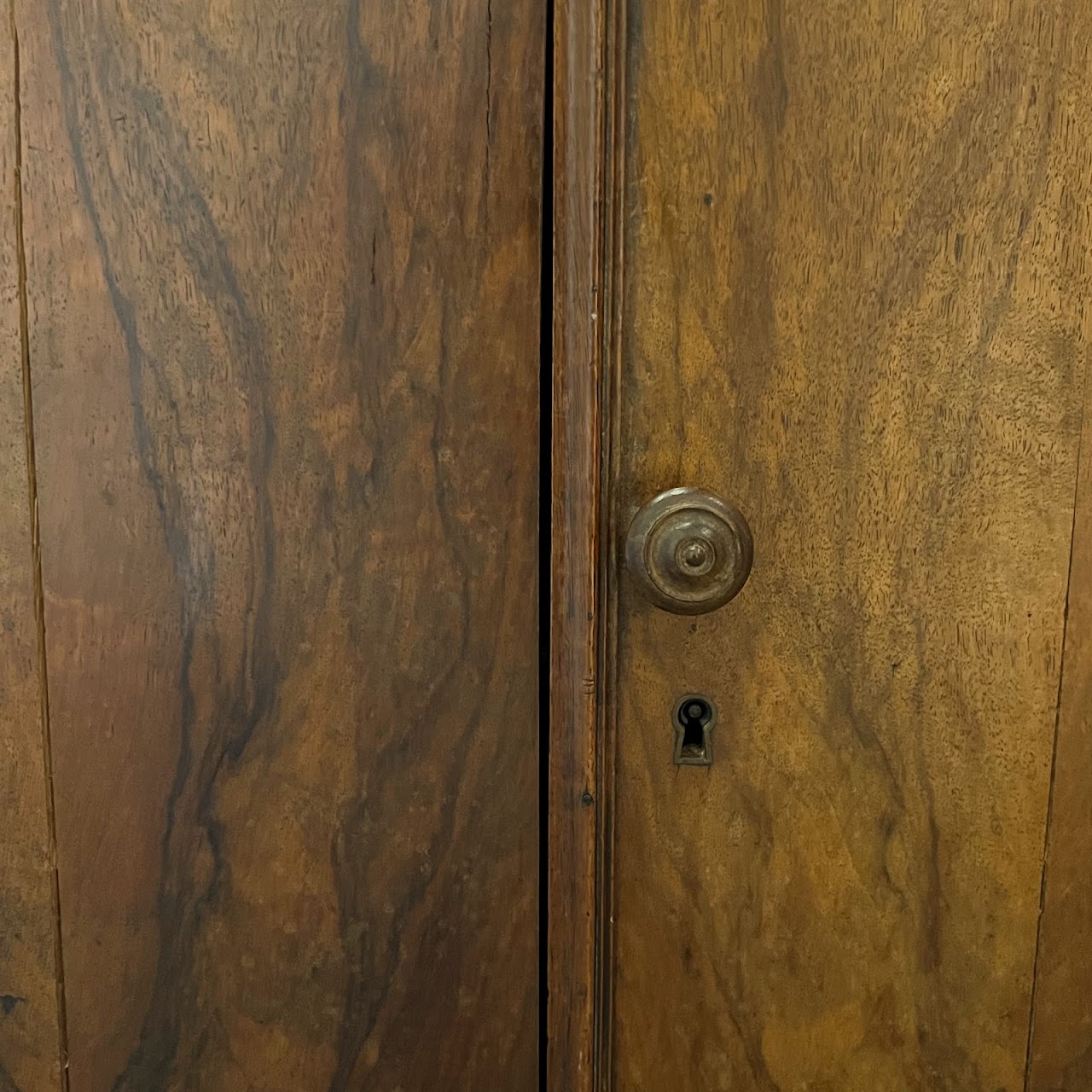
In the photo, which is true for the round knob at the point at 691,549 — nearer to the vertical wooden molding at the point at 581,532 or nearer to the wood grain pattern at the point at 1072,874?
the vertical wooden molding at the point at 581,532

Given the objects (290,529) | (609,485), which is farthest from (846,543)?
(290,529)

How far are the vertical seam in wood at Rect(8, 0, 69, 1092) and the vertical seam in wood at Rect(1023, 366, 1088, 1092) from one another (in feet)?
1.86

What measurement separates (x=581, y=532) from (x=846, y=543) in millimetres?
144

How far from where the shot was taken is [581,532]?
557 millimetres

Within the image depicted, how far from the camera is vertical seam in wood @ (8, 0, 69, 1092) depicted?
56 cm

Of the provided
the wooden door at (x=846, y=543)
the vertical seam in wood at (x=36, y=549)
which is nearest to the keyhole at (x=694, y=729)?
the wooden door at (x=846, y=543)

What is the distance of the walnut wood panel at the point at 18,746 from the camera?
1.88 ft

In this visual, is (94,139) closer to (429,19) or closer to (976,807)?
(429,19)

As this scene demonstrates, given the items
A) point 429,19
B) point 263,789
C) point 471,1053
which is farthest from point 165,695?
point 429,19

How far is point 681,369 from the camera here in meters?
0.56

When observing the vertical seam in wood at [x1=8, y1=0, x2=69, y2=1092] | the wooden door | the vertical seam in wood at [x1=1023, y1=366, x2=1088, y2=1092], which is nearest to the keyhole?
the wooden door

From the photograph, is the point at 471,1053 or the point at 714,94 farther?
the point at 471,1053

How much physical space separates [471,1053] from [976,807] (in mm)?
334

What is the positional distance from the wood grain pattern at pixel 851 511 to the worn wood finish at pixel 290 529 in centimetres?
8
